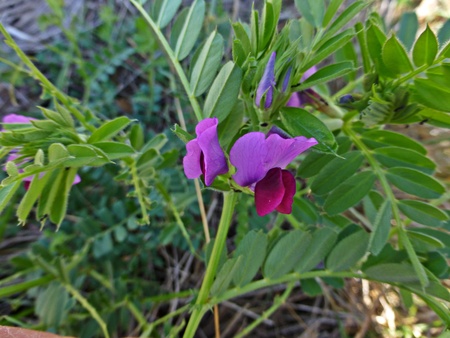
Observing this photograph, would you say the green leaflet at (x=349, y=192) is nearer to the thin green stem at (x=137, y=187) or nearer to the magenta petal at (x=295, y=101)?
the magenta petal at (x=295, y=101)

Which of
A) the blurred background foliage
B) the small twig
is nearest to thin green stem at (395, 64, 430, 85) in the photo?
the blurred background foliage

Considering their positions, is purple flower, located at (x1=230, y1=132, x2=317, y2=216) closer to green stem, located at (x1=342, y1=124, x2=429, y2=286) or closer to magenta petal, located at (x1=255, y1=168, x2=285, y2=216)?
magenta petal, located at (x1=255, y1=168, x2=285, y2=216)

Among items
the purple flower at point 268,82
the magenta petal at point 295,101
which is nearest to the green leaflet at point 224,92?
the purple flower at point 268,82

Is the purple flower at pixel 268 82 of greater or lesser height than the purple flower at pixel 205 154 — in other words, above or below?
above

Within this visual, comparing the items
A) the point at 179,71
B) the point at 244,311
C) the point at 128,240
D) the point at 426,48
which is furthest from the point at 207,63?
the point at 244,311

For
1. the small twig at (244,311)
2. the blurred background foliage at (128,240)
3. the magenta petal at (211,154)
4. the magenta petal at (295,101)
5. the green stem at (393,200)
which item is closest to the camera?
the magenta petal at (211,154)

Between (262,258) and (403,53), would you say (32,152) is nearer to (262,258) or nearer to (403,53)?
(262,258)

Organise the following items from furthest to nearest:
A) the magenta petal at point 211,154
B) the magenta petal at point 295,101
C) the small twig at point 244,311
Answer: the small twig at point 244,311, the magenta petal at point 295,101, the magenta petal at point 211,154
